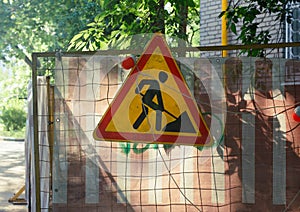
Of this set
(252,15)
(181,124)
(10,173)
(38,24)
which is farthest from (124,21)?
(38,24)

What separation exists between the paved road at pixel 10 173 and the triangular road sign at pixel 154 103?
380 centimetres

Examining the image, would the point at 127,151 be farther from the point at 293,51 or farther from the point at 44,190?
the point at 293,51

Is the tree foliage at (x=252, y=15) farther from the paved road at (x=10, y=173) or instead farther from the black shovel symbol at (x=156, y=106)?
the paved road at (x=10, y=173)

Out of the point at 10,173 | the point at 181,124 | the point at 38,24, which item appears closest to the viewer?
the point at 181,124

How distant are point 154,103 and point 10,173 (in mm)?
8796

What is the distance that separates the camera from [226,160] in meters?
5.15

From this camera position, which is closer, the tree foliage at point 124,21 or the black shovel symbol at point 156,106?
the black shovel symbol at point 156,106

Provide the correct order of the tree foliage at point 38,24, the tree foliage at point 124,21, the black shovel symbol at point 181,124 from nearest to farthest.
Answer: the black shovel symbol at point 181,124, the tree foliage at point 124,21, the tree foliage at point 38,24

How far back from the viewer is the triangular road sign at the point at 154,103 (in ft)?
16.1

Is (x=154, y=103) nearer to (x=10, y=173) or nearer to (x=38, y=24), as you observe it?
(x=10, y=173)

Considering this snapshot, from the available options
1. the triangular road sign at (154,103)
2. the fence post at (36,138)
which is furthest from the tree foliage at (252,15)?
the fence post at (36,138)

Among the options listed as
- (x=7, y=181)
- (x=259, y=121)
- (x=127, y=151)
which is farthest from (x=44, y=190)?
(x=7, y=181)

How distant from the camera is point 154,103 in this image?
4922mm

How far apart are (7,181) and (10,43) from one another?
14336 millimetres
